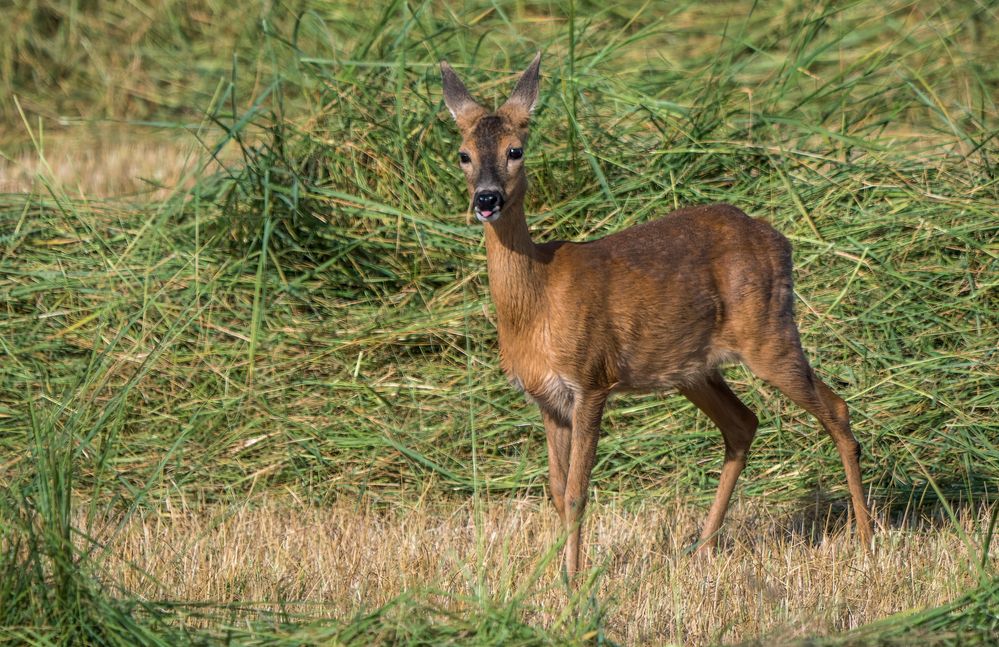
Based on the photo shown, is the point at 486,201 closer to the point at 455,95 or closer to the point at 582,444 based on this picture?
the point at 455,95

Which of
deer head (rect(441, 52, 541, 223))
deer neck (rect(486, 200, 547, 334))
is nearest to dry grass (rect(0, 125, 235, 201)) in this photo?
deer head (rect(441, 52, 541, 223))

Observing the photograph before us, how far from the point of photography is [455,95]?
523 centimetres

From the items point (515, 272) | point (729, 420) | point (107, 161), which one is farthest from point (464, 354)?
point (107, 161)

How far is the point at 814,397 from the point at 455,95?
6.12 feet

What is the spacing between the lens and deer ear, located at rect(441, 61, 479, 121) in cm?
520

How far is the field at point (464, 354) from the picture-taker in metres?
4.97

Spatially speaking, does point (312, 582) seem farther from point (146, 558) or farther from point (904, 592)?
point (904, 592)

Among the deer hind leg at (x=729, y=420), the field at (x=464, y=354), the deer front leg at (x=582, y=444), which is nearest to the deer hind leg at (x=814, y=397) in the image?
the field at (x=464, y=354)

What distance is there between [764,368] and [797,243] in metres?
1.52

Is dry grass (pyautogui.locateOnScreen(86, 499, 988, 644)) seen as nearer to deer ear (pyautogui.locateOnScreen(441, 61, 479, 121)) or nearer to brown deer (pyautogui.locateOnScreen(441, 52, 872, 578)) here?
brown deer (pyautogui.locateOnScreen(441, 52, 872, 578))

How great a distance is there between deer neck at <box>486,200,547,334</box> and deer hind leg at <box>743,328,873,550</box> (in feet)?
3.19

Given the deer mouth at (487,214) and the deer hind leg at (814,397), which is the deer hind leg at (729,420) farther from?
the deer mouth at (487,214)

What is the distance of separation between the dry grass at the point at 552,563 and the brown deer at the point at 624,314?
0.73 ft

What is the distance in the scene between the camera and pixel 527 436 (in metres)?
6.29
